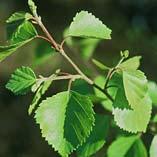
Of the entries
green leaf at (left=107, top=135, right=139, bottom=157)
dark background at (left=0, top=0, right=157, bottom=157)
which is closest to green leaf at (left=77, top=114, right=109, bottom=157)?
green leaf at (left=107, top=135, right=139, bottom=157)

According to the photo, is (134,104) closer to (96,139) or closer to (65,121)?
(65,121)

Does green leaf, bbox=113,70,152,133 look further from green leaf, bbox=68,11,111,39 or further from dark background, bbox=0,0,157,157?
dark background, bbox=0,0,157,157

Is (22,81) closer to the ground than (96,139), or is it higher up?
higher up

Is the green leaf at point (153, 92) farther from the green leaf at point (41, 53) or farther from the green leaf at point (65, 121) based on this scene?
the green leaf at point (65, 121)

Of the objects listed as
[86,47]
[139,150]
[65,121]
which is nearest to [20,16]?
[65,121]

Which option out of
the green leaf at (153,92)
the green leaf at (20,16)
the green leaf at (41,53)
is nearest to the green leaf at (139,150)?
the green leaf at (153,92)

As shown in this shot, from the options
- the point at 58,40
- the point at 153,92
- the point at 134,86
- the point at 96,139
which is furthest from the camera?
the point at 58,40

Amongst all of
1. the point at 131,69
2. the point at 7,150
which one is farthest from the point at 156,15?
the point at 131,69
